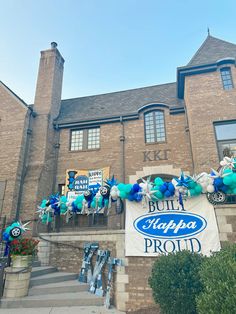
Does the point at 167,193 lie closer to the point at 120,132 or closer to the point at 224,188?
the point at 224,188

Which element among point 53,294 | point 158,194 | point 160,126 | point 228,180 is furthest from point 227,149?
point 53,294

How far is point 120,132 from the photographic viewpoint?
40.5 ft

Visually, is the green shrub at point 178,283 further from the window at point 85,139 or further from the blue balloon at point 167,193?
the window at point 85,139

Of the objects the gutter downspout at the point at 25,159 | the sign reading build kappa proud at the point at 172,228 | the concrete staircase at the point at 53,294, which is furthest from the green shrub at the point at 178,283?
the gutter downspout at the point at 25,159

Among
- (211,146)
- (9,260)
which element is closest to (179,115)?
(211,146)

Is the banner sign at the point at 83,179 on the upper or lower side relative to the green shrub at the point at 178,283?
upper

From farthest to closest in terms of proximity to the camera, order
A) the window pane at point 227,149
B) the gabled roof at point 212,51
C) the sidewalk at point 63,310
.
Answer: the gabled roof at point 212,51 < the window pane at point 227,149 < the sidewalk at point 63,310

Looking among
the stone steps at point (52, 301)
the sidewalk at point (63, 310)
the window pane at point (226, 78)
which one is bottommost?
the sidewalk at point (63, 310)

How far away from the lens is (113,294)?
6645mm

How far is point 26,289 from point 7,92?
1105 centimetres

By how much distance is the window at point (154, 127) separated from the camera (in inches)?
468

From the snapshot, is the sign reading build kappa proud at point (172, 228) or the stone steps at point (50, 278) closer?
the sign reading build kappa proud at point (172, 228)

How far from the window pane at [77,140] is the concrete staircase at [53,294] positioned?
6.81m

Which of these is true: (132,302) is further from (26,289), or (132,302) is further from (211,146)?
(211,146)
